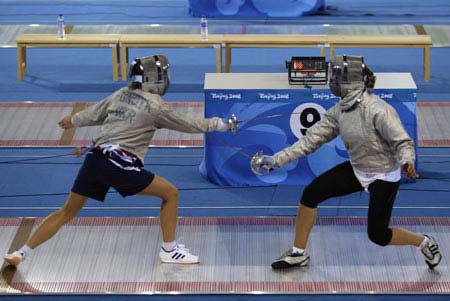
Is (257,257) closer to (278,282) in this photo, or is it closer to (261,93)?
(278,282)

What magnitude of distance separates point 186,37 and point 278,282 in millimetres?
5250

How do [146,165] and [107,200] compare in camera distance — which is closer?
[107,200]

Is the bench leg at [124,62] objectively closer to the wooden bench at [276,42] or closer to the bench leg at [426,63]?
the wooden bench at [276,42]

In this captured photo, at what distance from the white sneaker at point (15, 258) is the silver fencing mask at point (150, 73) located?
47.2 inches

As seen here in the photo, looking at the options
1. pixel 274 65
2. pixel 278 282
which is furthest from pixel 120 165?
pixel 274 65

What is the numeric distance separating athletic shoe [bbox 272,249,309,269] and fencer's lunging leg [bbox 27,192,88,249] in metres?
1.18

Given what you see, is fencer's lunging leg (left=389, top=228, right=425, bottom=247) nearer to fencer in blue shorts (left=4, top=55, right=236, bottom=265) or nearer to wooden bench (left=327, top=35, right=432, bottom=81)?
fencer in blue shorts (left=4, top=55, right=236, bottom=265)

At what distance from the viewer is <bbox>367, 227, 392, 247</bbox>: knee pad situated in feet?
19.2

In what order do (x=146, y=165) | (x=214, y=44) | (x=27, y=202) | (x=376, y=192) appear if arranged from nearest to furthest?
(x=376, y=192)
(x=27, y=202)
(x=146, y=165)
(x=214, y=44)

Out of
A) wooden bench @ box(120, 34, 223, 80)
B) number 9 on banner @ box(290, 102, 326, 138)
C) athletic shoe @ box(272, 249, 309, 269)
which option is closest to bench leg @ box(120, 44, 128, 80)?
wooden bench @ box(120, 34, 223, 80)

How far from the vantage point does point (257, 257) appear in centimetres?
630

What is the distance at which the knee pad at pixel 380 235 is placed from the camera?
5.84m

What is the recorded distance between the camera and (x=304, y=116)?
24.7 feet

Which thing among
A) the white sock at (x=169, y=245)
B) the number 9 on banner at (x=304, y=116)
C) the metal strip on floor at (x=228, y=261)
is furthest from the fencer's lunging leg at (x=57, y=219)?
the number 9 on banner at (x=304, y=116)
